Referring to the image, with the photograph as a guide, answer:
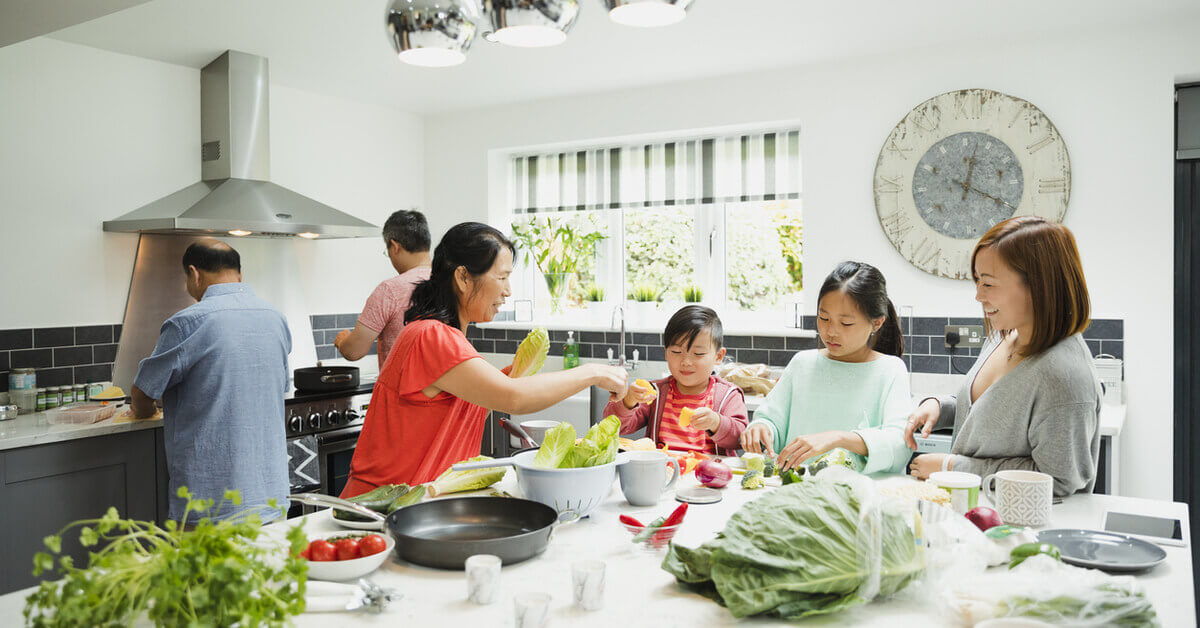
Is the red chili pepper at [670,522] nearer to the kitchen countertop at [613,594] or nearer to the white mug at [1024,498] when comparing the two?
the kitchen countertop at [613,594]

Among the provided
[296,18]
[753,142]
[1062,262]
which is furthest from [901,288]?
[296,18]

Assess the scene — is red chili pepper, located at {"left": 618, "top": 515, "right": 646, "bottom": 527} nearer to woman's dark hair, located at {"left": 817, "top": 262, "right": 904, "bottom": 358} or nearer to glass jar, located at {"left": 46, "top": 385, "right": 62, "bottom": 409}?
woman's dark hair, located at {"left": 817, "top": 262, "right": 904, "bottom": 358}

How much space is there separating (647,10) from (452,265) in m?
0.83

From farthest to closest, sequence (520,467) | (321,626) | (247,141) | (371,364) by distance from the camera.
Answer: (371,364) < (247,141) < (520,467) < (321,626)

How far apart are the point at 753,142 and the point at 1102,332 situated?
75.1 inches

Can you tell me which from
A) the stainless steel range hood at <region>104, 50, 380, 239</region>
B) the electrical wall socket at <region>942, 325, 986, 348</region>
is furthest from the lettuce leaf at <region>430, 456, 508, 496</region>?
the electrical wall socket at <region>942, 325, 986, 348</region>

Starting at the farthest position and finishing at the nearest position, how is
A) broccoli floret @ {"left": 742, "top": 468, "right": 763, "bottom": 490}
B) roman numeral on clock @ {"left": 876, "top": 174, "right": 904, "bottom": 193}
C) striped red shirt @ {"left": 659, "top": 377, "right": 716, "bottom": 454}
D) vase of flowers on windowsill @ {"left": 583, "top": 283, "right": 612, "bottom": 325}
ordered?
vase of flowers on windowsill @ {"left": 583, "top": 283, "right": 612, "bottom": 325} → roman numeral on clock @ {"left": 876, "top": 174, "right": 904, "bottom": 193} → striped red shirt @ {"left": 659, "top": 377, "right": 716, "bottom": 454} → broccoli floret @ {"left": 742, "top": 468, "right": 763, "bottom": 490}

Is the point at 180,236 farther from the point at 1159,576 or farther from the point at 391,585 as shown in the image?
the point at 1159,576

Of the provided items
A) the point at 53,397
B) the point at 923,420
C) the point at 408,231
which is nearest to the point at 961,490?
the point at 923,420

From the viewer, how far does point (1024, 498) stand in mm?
1524

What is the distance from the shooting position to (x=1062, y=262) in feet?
5.62

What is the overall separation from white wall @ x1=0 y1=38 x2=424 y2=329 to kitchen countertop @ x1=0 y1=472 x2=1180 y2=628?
2774 mm

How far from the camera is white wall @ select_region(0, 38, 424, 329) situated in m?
3.42

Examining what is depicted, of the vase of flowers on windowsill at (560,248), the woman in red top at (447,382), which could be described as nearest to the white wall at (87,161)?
the vase of flowers on windowsill at (560,248)
